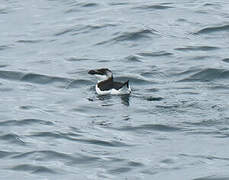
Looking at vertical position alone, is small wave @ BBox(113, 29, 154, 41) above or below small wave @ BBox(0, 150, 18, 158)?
below

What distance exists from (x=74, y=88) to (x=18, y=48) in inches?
152

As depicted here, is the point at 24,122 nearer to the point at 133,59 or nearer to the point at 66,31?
the point at 133,59

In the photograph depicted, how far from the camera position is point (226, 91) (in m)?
18.1

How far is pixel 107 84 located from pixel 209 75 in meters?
2.25

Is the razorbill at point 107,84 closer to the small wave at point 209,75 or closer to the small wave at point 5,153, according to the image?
the small wave at point 209,75

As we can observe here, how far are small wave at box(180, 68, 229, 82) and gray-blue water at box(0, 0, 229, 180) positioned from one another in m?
0.02

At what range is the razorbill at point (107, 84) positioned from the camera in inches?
727

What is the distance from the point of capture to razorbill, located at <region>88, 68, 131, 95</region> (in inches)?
727

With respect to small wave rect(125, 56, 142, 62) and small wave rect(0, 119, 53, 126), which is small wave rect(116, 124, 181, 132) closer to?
small wave rect(0, 119, 53, 126)

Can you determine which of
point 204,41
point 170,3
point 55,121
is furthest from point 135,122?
point 170,3

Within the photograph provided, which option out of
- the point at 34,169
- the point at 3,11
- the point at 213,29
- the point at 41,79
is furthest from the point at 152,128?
the point at 3,11

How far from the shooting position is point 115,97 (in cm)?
1881

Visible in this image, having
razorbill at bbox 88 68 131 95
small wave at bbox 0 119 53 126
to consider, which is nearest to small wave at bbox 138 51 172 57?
razorbill at bbox 88 68 131 95

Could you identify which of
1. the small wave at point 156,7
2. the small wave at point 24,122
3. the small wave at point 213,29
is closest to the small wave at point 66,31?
the small wave at point 156,7
